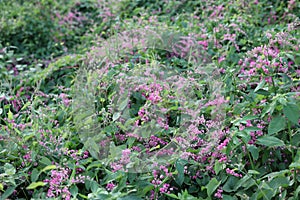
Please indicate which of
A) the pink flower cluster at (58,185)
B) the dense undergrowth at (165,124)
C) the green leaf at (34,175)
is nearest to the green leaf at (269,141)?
the dense undergrowth at (165,124)

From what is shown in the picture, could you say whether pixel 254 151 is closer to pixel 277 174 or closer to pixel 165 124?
pixel 277 174

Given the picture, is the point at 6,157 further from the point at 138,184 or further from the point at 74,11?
the point at 74,11

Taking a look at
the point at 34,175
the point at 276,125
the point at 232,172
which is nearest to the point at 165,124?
the point at 232,172

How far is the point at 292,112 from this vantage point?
191cm

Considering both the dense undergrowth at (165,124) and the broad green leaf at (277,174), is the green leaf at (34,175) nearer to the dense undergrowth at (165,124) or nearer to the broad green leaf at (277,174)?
the dense undergrowth at (165,124)

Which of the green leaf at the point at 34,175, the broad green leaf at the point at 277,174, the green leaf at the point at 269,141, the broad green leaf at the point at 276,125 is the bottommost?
the green leaf at the point at 34,175

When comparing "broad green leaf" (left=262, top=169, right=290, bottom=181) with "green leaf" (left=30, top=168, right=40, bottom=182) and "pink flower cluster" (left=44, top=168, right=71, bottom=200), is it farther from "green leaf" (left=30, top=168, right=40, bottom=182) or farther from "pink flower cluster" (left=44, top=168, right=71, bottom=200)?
"green leaf" (left=30, top=168, right=40, bottom=182)

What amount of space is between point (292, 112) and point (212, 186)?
0.45m

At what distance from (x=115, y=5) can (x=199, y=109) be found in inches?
91.9

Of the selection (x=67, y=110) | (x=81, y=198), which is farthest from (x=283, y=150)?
(x=67, y=110)

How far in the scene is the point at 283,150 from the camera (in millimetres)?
2117

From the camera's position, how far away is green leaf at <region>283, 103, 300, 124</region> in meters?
1.91

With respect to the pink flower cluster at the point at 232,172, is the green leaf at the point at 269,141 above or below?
above

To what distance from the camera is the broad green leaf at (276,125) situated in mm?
1954
